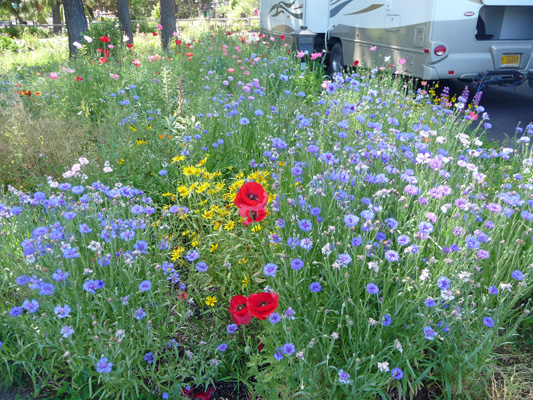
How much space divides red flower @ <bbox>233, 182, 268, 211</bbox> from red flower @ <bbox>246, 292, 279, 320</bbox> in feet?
1.42

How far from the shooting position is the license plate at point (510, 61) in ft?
25.3

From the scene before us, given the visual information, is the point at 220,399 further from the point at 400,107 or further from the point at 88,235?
the point at 400,107

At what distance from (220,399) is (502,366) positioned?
1.55 metres

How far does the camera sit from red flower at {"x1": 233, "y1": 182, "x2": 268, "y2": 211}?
87.7 inches

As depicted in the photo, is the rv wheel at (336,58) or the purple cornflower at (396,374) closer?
the purple cornflower at (396,374)

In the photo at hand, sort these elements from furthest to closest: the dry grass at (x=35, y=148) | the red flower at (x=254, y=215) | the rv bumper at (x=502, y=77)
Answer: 1. the rv bumper at (x=502, y=77)
2. the dry grass at (x=35, y=148)
3. the red flower at (x=254, y=215)

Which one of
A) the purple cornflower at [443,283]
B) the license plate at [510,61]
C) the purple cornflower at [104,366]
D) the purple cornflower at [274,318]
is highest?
Answer: the license plate at [510,61]

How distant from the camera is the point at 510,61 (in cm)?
778

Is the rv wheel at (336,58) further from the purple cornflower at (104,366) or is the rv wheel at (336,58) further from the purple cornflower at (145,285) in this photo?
the purple cornflower at (104,366)

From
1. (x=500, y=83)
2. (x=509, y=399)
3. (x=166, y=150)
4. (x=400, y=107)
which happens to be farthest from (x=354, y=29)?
(x=509, y=399)

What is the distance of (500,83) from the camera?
25.7 ft

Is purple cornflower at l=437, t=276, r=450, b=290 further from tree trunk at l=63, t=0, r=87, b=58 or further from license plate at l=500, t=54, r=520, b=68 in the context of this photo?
tree trunk at l=63, t=0, r=87, b=58

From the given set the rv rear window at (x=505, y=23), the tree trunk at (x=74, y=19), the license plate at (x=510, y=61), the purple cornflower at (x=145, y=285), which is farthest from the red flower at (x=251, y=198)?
the tree trunk at (x=74, y=19)

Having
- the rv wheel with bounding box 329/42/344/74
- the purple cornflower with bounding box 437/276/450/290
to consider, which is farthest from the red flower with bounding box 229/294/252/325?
the rv wheel with bounding box 329/42/344/74
